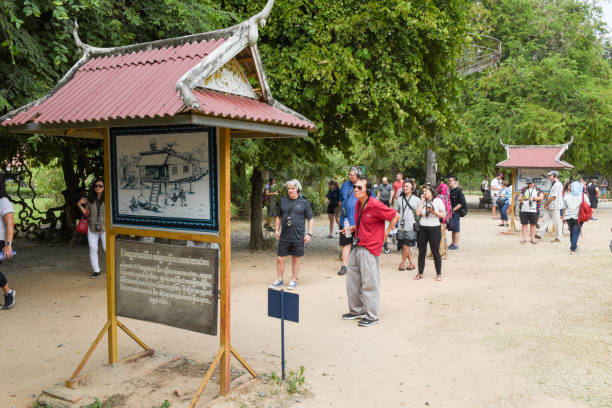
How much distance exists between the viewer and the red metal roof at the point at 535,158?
17.3 meters

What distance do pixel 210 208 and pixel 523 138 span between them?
76.5 ft

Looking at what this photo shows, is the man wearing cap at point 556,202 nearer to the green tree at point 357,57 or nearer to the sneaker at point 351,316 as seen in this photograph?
the green tree at point 357,57

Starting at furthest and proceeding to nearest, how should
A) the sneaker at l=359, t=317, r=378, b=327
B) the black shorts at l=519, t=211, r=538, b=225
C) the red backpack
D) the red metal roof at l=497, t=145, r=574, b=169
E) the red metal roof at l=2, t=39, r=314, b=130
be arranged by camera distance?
the red metal roof at l=497, t=145, r=574, b=169 → the black shorts at l=519, t=211, r=538, b=225 → the red backpack → the sneaker at l=359, t=317, r=378, b=327 → the red metal roof at l=2, t=39, r=314, b=130

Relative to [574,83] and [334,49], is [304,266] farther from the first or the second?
[574,83]

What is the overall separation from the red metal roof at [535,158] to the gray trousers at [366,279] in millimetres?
12466

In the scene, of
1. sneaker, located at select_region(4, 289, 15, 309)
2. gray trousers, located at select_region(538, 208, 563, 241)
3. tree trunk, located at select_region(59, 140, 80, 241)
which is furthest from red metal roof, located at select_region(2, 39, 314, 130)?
gray trousers, located at select_region(538, 208, 563, 241)

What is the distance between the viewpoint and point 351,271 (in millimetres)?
7031

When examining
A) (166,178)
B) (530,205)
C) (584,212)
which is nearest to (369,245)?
(166,178)

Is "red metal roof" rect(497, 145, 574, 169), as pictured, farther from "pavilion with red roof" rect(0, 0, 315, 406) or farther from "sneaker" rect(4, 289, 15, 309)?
"sneaker" rect(4, 289, 15, 309)

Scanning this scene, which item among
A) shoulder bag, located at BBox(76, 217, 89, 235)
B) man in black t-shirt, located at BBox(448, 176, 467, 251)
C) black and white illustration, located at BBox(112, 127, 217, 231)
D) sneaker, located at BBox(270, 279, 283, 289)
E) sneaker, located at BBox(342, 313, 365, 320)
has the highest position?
black and white illustration, located at BBox(112, 127, 217, 231)

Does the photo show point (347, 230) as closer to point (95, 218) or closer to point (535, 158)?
point (95, 218)

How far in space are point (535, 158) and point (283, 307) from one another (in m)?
15.7

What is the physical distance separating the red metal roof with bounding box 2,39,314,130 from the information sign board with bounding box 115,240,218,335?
132cm

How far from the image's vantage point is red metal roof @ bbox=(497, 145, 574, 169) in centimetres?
1734
